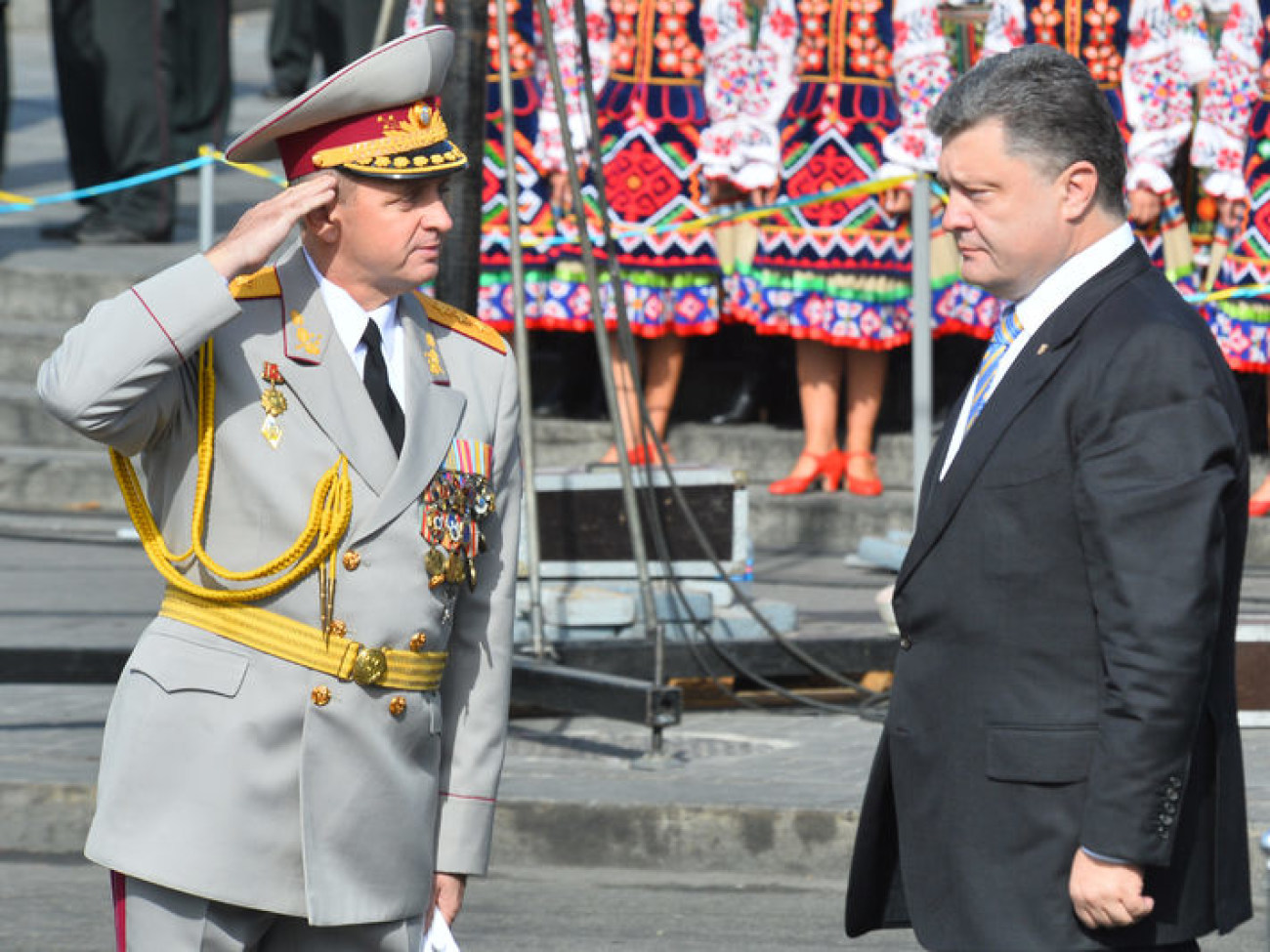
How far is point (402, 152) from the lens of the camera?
3602 mm

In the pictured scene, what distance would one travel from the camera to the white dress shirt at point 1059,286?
11.3 feet

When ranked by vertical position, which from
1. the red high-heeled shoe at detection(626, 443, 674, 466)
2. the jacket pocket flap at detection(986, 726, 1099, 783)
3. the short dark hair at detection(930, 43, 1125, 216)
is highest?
the short dark hair at detection(930, 43, 1125, 216)

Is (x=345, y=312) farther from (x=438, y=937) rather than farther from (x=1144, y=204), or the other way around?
(x=1144, y=204)

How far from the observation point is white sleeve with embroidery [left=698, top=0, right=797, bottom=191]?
375 inches

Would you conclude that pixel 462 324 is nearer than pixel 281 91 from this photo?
Yes

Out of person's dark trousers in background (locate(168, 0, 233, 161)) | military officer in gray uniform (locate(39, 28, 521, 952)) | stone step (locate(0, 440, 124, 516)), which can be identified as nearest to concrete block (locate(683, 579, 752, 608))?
stone step (locate(0, 440, 124, 516))

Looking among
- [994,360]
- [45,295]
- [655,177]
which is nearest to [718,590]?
[655,177]

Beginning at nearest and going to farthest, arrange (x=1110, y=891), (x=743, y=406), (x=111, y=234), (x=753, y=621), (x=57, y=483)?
(x=1110, y=891) < (x=753, y=621) < (x=743, y=406) < (x=57, y=483) < (x=111, y=234)

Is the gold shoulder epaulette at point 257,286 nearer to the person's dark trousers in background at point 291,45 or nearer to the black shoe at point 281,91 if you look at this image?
the person's dark trousers in background at point 291,45

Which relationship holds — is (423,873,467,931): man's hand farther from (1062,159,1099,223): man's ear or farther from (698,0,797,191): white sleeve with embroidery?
(698,0,797,191): white sleeve with embroidery

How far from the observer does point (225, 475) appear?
3.54 m

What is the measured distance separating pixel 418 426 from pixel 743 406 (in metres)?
7.16

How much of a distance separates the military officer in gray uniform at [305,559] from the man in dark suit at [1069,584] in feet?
2.21

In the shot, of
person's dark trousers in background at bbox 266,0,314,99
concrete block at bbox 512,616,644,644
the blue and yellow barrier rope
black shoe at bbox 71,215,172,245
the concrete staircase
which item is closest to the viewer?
concrete block at bbox 512,616,644,644
